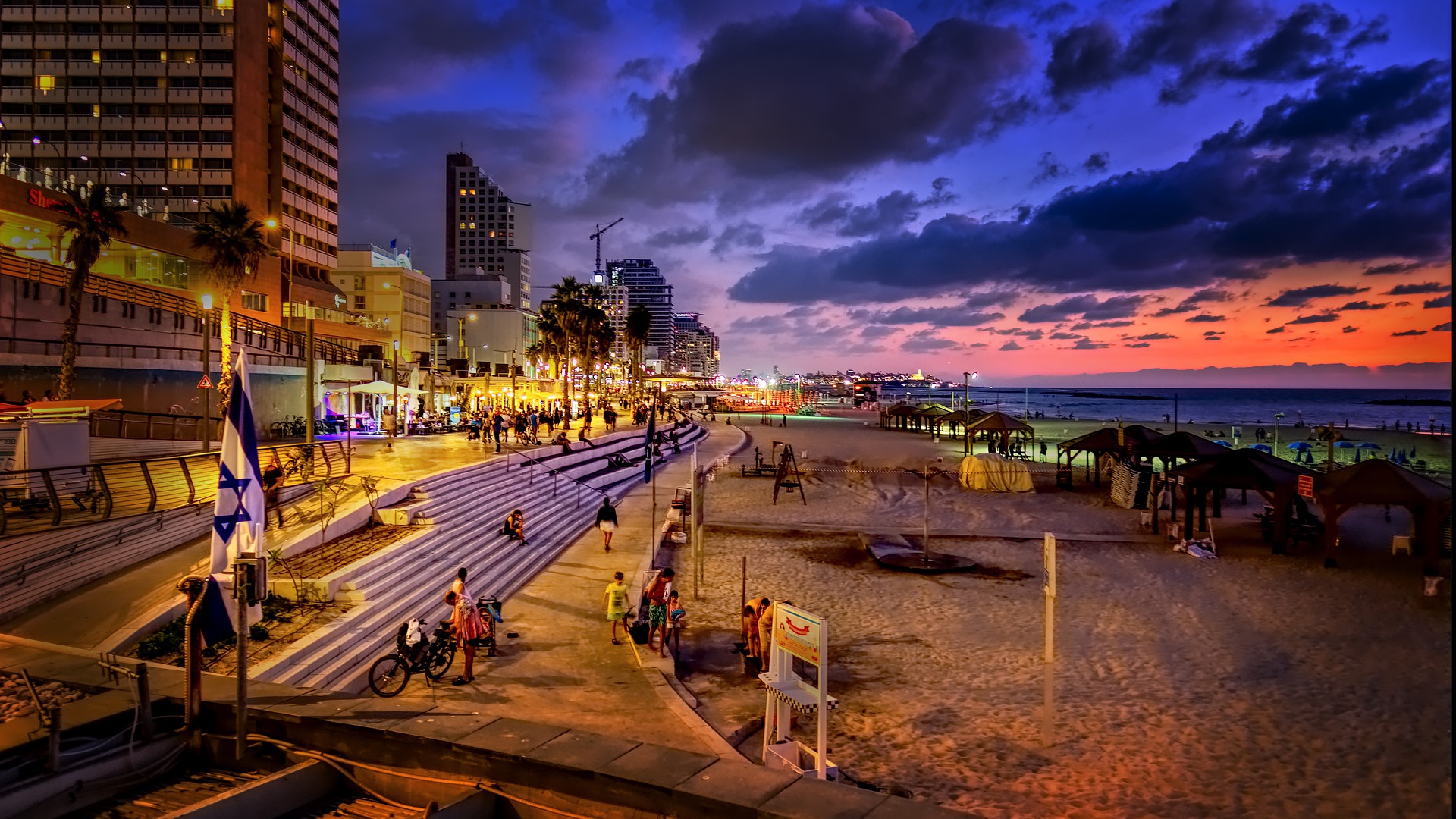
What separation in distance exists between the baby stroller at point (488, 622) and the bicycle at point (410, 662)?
458mm

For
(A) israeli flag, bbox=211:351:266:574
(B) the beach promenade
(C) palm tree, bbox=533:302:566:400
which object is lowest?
(B) the beach promenade

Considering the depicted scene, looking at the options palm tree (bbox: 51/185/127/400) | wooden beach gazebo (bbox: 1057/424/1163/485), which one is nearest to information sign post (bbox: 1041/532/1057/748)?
wooden beach gazebo (bbox: 1057/424/1163/485)

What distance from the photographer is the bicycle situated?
1034cm

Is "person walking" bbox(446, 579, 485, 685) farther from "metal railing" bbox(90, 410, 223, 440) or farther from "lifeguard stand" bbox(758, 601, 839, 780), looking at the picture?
"metal railing" bbox(90, 410, 223, 440)

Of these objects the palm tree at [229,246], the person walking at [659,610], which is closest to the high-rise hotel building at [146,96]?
the palm tree at [229,246]

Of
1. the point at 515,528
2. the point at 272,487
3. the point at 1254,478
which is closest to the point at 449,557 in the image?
the point at 515,528

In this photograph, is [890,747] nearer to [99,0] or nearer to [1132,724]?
[1132,724]

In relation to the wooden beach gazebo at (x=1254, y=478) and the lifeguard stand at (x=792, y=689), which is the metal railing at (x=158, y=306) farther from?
the wooden beach gazebo at (x=1254, y=478)

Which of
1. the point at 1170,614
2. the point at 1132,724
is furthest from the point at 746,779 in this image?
the point at 1170,614

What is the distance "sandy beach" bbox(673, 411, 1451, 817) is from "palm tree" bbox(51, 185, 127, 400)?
19.2 meters

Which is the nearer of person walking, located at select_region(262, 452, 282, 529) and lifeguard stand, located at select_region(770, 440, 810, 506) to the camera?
person walking, located at select_region(262, 452, 282, 529)

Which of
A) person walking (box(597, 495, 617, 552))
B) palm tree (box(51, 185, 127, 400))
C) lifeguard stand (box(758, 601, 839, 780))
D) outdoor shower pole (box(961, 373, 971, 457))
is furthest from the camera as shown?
outdoor shower pole (box(961, 373, 971, 457))

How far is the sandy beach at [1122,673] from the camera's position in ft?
28.7

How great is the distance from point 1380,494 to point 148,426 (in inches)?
1426
